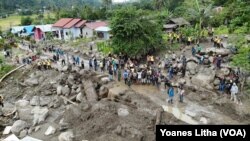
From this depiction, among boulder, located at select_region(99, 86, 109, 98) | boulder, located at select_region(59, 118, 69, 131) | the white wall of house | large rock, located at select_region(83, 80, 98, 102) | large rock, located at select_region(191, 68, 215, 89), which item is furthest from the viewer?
the white wall of house

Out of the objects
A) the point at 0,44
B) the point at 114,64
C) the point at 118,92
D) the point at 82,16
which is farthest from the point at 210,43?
the point at 82,16

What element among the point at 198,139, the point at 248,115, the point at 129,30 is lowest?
the point at 248,115

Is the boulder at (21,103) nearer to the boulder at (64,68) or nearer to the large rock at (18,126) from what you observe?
the large rock at (18,126)

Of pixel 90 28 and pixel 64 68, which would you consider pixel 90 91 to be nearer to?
pixel 64 68

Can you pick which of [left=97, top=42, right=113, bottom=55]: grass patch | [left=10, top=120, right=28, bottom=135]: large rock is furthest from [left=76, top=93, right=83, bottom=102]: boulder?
[left=97, top=42, right=113, bottom=55]: grass patch

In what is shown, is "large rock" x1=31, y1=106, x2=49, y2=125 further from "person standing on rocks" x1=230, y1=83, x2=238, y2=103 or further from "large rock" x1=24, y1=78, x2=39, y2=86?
"person standing on rocks" x1=230, y1=83, x2=238, y2=103

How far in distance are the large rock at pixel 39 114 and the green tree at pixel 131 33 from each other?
463 inches

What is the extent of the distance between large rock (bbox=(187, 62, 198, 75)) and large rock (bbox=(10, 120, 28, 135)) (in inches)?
620

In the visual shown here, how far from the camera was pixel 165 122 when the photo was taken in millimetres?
23156

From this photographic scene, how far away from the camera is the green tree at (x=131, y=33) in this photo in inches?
1433

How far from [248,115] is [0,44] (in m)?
51.6

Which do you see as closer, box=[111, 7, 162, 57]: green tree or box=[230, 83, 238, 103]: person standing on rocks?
box=[230, 83, 238, 103]: person standing on rocks

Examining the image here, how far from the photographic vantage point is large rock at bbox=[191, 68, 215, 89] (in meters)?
28.1

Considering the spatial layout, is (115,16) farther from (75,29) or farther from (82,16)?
(82,16)
